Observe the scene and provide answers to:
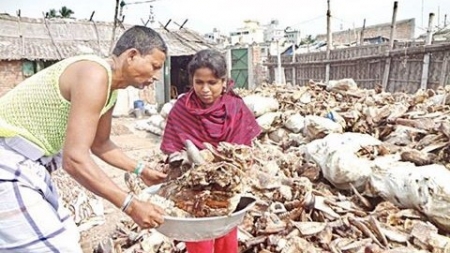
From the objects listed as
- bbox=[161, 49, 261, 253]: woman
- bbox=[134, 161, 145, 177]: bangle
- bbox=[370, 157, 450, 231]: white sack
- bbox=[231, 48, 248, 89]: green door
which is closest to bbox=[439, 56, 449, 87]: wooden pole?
bbox=[370, 157, 450, 231]: white sack

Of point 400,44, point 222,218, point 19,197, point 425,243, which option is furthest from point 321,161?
point 400,44

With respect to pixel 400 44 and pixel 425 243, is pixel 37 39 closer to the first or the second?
pixel 400 44

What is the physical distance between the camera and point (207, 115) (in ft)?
7.99

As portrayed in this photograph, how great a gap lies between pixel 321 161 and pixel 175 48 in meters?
12.3

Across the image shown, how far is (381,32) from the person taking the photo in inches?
885

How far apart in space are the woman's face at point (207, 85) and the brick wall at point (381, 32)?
716 inches

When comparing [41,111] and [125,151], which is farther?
[125,151]

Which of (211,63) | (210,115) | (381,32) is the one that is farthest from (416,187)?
(381,32)

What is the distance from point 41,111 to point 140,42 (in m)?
0.45

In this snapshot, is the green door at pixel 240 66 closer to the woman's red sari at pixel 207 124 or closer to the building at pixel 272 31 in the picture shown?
the building at pixel 272 31

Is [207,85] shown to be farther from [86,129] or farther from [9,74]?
[9,74]

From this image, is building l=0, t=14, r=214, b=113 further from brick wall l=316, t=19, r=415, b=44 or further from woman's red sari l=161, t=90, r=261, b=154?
woman's red sari l=161, t=90, r=261, b=154

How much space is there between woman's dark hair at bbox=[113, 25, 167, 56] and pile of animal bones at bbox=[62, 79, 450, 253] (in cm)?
55

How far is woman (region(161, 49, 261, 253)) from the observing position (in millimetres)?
2373
